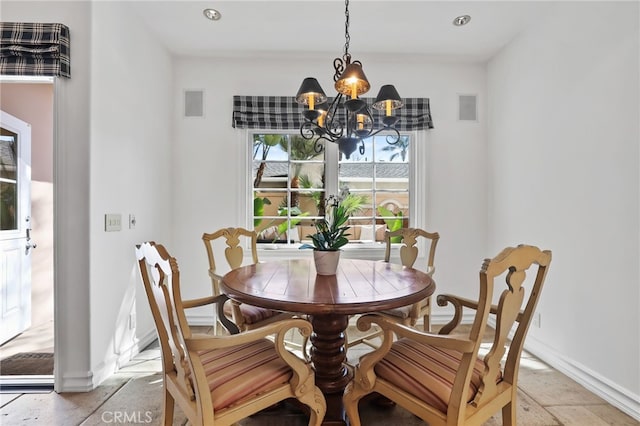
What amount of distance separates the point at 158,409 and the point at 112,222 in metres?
1.23

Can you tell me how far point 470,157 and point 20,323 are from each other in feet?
14.9

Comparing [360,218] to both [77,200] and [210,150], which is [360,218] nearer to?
[210,150]

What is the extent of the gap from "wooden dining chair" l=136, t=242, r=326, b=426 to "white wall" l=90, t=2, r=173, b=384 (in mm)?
1123

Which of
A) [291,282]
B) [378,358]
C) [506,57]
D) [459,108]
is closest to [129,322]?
[291,282]

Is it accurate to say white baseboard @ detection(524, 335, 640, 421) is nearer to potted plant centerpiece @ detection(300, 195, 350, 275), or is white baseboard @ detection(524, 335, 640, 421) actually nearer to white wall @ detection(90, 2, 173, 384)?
potted plant centerpiece @ detection(300, 195, 350, 275)

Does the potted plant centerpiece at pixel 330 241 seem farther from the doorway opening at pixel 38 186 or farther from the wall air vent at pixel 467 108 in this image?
the doorway opening at pixel 38 186

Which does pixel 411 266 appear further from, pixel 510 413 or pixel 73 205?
pixel 73 205

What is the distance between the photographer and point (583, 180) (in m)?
2.08

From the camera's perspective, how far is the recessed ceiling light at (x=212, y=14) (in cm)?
243

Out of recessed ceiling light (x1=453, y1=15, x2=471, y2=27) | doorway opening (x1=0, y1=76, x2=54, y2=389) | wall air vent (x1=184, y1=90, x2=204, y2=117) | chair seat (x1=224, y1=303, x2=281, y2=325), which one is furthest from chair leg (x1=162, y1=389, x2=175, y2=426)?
recessed ceiling light (x1=453, y1=15, x2=471, y2=27)

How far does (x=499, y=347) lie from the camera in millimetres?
1064

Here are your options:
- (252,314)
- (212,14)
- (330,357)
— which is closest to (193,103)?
(212,14)

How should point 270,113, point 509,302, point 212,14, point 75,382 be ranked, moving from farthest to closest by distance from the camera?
point 270,113 < point 212,14 < point 75,382 < point 509,302

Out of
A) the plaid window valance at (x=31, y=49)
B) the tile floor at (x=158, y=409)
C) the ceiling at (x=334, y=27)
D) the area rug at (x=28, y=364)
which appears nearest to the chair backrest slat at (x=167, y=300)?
the tile floor at (x=158, y=409)
